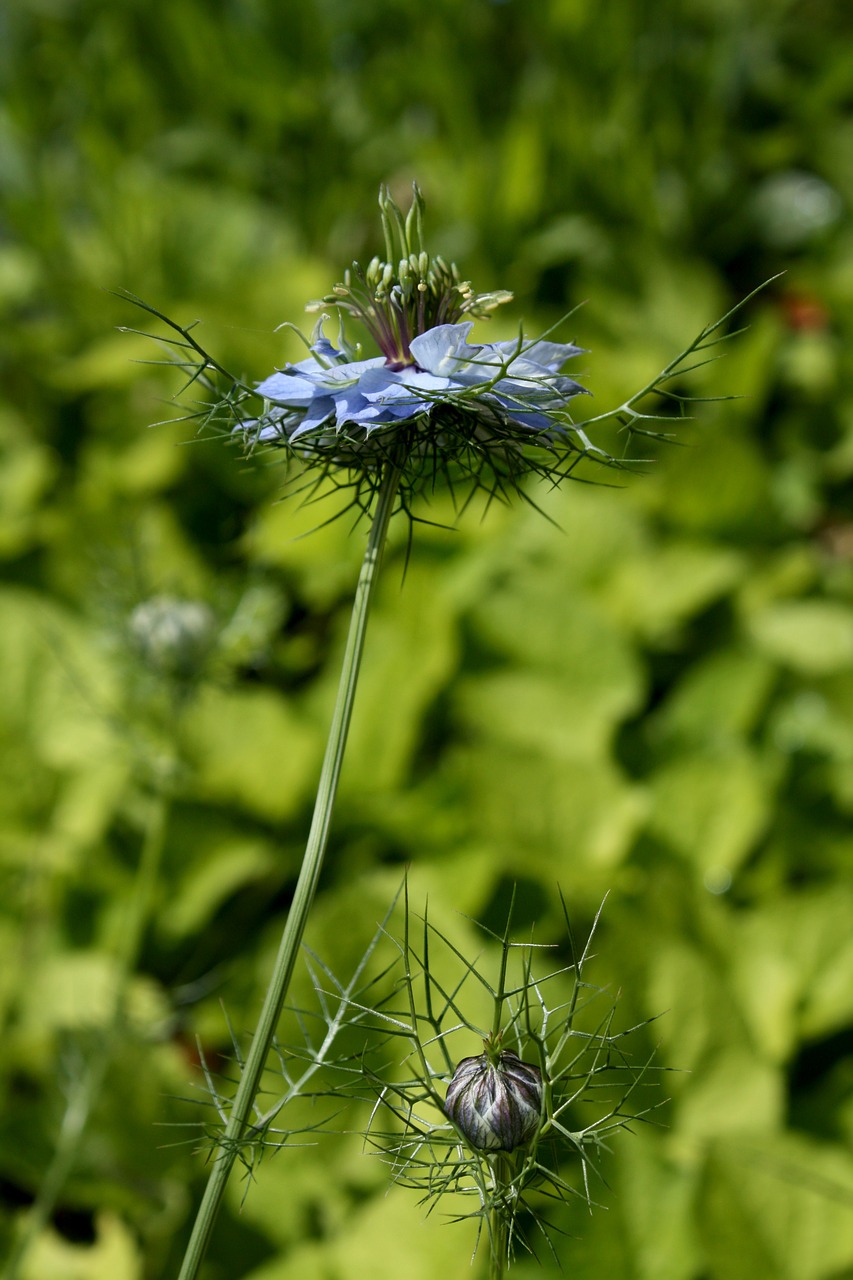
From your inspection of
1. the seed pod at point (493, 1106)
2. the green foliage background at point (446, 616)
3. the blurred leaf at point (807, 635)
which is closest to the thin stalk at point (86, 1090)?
the green foliage background at point (446, 616)

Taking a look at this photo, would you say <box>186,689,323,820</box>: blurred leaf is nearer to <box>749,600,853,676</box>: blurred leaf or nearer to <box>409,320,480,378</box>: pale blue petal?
<box>749,600,853,676</box>: blurred leaf

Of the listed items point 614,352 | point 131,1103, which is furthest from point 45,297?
point 131,1103

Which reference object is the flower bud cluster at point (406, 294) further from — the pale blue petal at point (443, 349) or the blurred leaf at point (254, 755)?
the blurred leaf at point (254, 755)

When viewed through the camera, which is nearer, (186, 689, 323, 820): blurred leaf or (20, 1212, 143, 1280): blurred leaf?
(20, 1212, 143, 1280): blurred leaf

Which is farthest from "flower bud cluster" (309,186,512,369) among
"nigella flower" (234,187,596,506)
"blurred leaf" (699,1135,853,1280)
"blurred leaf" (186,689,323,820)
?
"blurred leaf" (186,689,323,820)

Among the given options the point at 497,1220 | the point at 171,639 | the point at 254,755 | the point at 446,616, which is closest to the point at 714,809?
the point at 446,616

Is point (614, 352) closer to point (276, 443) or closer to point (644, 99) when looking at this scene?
point (644, 99)
